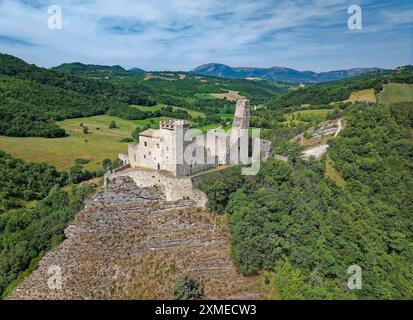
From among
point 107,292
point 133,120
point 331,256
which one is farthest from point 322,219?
point 133,120

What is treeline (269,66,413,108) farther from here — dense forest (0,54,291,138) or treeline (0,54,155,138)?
treeline (0,54,155,138)

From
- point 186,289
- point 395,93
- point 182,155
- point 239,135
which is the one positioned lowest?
point 186,289

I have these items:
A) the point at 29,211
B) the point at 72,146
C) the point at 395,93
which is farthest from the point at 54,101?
the point at 395,93

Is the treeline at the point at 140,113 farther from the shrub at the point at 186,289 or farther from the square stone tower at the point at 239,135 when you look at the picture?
the shrub at the point at 186,289

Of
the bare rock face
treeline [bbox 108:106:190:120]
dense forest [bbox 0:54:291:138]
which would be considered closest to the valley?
the bare rock face

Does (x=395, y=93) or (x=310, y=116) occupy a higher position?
(x=395, y=93)

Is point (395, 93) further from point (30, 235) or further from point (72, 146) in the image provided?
point (30, 235)

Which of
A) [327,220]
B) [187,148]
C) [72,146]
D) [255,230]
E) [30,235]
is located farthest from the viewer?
[72,146]

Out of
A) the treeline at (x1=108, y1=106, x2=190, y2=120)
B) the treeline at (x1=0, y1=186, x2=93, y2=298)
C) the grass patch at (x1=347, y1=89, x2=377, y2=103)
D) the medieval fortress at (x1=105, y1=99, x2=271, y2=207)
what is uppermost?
the grass patch at (x1=347, y1=89, x2=377, y2=103)
